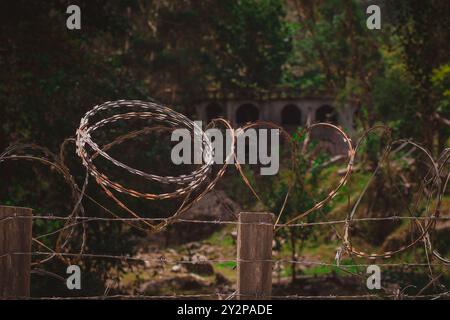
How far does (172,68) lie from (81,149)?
32210 millimetres

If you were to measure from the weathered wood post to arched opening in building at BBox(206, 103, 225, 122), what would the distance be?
34.3 meters

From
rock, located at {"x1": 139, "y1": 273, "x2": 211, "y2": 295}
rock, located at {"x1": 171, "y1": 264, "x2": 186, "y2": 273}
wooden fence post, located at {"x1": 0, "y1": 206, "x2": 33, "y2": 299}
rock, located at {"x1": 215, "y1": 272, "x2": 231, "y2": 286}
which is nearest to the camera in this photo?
wooden fence post, located at {"x1": 0, "y1": 206, "x2": 33, "y2": 299}

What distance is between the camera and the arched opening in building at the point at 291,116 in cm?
4331

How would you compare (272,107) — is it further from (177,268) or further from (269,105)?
(177,268)

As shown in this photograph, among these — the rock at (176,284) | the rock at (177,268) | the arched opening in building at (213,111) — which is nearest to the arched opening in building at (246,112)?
the arched opening in building at (213,111)

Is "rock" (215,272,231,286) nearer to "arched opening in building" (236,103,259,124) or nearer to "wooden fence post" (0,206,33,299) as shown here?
"arched opening in building" (236,103,259,124)

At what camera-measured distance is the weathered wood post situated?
6812 millimetres

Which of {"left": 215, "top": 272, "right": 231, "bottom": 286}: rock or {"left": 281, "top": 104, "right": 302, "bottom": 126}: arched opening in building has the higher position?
{"left": 281, "top": 104, "right": 302, "bottom": 126}: arched opening in building

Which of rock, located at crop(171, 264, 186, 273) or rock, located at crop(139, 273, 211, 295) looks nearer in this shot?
rock, located at crop(139, 273, 211, 295)

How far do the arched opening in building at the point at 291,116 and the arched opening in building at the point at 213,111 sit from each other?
3464mm

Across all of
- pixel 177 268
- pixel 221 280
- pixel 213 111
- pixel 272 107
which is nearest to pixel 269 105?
pixel 272 107

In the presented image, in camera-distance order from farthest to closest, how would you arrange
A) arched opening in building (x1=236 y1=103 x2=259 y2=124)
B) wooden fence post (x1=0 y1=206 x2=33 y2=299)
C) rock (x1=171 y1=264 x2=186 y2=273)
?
arched opening in building (x1=236 y1=103 x2=259 y2=124) → rock (x1=171 y1=264 x2=186 y2=273) → wooden fence post (x1=0 y1=206 x2=33 y2=299)

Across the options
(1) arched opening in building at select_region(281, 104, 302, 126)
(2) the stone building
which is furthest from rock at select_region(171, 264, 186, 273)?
(1) arched opening in building at select_region(281, 104, 302, 126)
